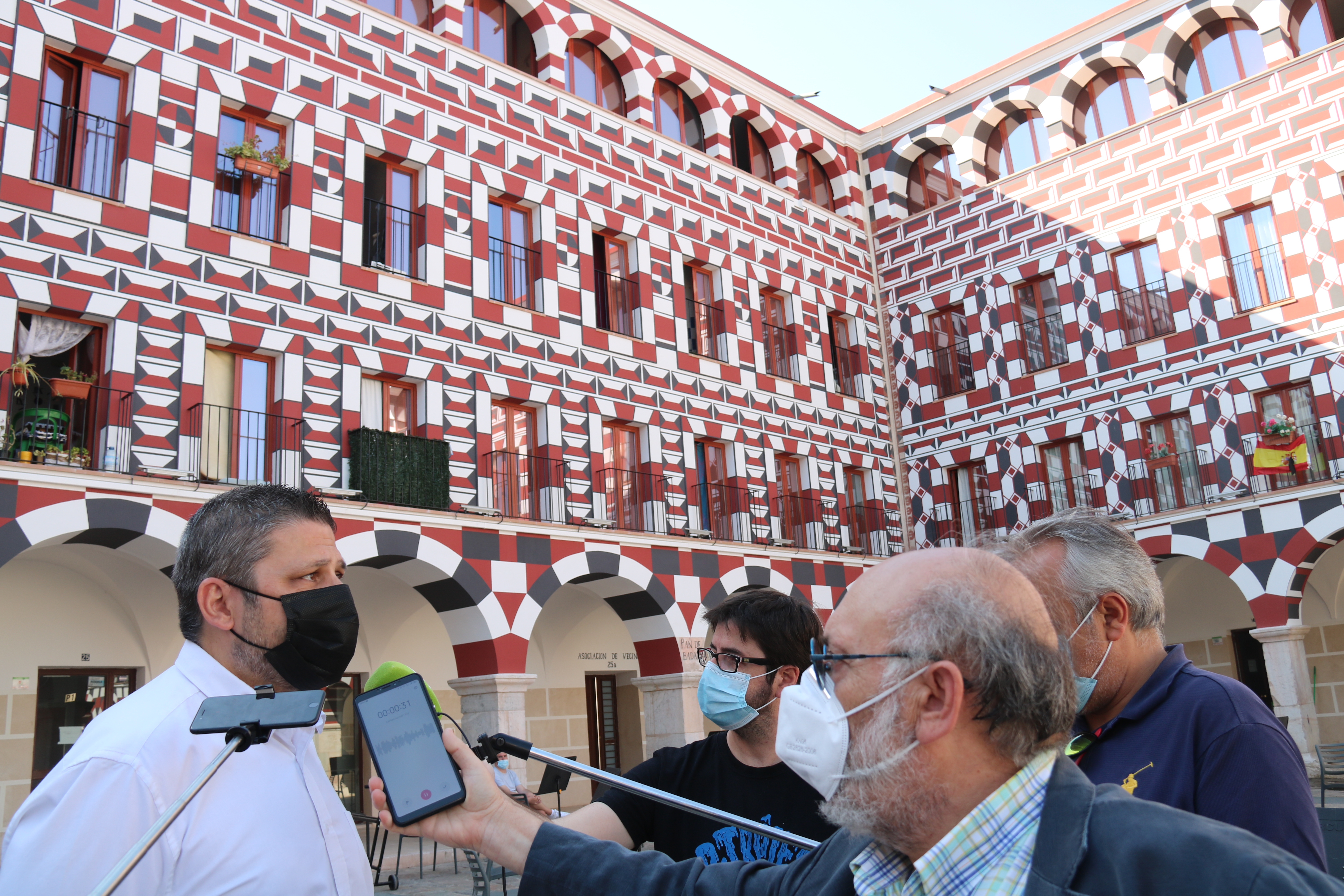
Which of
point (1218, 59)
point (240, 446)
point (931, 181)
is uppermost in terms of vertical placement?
point (1218, 59)

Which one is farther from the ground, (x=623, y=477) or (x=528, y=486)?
(x=623, y=477)

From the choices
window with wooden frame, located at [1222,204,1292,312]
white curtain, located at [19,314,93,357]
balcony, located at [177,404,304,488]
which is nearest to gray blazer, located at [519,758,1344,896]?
balcony, located at [177,404,304,488]

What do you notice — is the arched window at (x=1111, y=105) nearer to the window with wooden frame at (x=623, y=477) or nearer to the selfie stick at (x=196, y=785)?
the window with wooden frame at (x=623, y=477)

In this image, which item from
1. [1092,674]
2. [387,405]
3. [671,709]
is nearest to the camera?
A: [1092,674]

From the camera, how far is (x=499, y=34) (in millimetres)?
16234

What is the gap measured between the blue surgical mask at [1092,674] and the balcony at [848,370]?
18.2 metres

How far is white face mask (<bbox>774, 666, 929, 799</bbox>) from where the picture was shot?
5.21ft

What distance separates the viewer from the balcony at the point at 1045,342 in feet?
63.8

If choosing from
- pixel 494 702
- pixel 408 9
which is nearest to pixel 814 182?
pixel 408 9

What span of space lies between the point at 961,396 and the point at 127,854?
20.1 metres

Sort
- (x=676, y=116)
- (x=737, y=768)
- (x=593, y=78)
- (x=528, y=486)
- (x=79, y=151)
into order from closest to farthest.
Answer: (x=737, y=768), (x=79, y=151), (x=528, y=486), (x=593, y=78), (x=676, y=116)

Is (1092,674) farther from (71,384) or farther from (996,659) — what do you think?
(71,384)

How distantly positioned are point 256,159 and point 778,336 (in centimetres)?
978

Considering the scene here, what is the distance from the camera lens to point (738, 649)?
3281 mm
